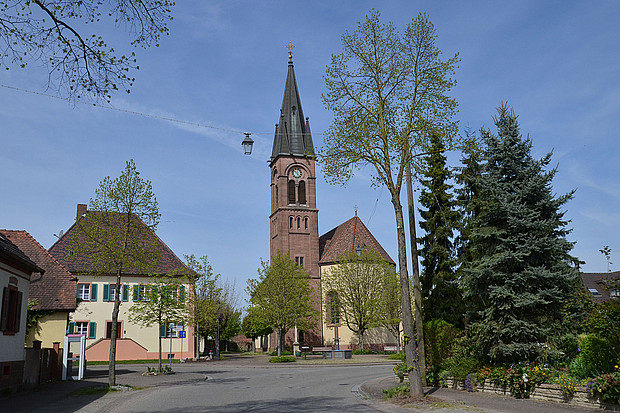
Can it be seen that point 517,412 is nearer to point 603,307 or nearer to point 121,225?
point 603,307

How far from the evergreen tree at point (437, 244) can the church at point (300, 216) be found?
34601mm

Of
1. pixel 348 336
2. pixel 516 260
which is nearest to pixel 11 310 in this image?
pixel 516 260

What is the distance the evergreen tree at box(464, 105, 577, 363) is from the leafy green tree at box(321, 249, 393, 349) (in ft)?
111

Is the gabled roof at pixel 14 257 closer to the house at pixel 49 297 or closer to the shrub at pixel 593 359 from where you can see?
the house at pixel 49 297

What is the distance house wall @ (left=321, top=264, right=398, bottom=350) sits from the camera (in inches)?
2344

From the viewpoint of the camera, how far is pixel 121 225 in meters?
21.3

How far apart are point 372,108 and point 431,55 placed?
2.47 metres

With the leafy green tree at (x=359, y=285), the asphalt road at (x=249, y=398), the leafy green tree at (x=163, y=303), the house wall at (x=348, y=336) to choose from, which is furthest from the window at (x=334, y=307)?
the asphalt road at (x=249, y=398)

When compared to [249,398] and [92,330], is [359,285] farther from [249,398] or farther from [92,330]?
[249,398]

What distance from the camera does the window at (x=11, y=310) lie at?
59.8 ft

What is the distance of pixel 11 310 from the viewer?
1925 cm

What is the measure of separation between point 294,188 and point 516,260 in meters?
48.9

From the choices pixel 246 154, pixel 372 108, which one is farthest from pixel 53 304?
pixel 372 108

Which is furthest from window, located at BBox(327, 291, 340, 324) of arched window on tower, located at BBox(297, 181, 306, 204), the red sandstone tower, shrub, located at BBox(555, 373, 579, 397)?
shrub, located at BBox(555, 373, 579, 397)
